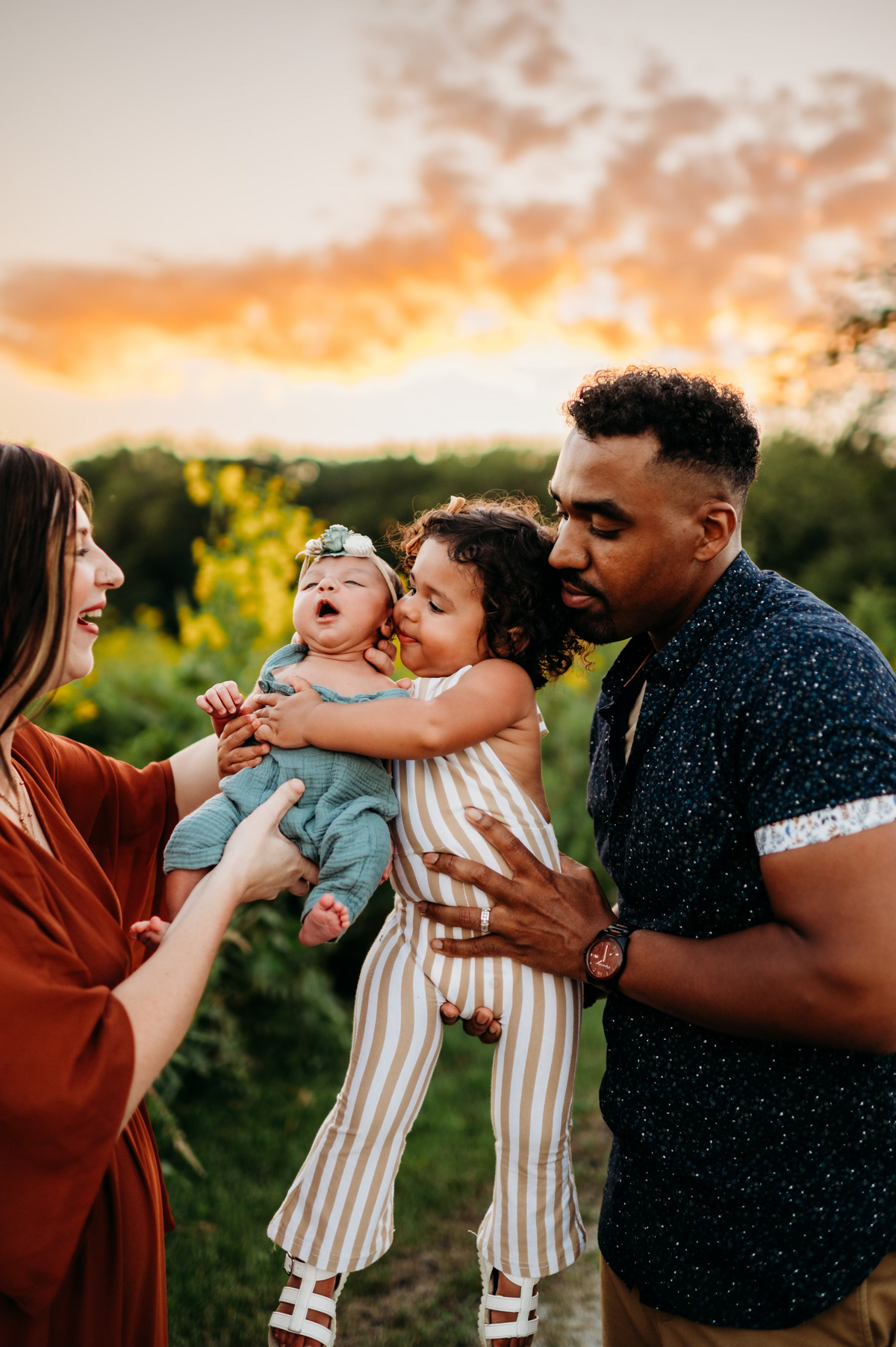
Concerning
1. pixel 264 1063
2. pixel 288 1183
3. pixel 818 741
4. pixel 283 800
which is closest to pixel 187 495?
pixel 264 1063

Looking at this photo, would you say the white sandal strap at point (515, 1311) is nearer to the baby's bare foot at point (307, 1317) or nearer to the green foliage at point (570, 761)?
the baby's bare foot at point (307, 1317)

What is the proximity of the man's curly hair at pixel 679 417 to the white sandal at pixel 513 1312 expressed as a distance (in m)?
1.93

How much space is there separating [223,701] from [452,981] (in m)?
0.91

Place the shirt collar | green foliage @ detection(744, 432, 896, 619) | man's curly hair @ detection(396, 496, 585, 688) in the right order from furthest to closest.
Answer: green foliage @ detection(744, 432, 896, 619) → man's curly hair @ detection(396, 496, 585, 688) → the shirt collar

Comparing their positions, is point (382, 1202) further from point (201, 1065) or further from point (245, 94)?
point (245, 94)

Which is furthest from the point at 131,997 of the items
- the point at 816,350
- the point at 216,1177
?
the point at 816,350

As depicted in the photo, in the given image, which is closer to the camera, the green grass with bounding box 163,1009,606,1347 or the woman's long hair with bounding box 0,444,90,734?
the woman's long hair with bounding box 0,444,90,734

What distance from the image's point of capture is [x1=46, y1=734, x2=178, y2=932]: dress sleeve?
229 centimetres

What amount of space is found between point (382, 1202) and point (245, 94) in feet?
17.8

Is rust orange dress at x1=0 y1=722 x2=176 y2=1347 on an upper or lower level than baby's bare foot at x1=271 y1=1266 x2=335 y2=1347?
upper

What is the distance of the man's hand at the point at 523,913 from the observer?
2160 mm

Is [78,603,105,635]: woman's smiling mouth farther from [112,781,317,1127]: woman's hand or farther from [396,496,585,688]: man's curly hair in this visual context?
[396,496,585,688]: man's curly hair

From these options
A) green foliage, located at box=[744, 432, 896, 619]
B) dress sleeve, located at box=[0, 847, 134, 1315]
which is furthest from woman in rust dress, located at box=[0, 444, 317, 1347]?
green foliage, located at box=[744, 432, 896, 619]

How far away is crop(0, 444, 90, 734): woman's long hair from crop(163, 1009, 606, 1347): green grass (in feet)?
9.22
